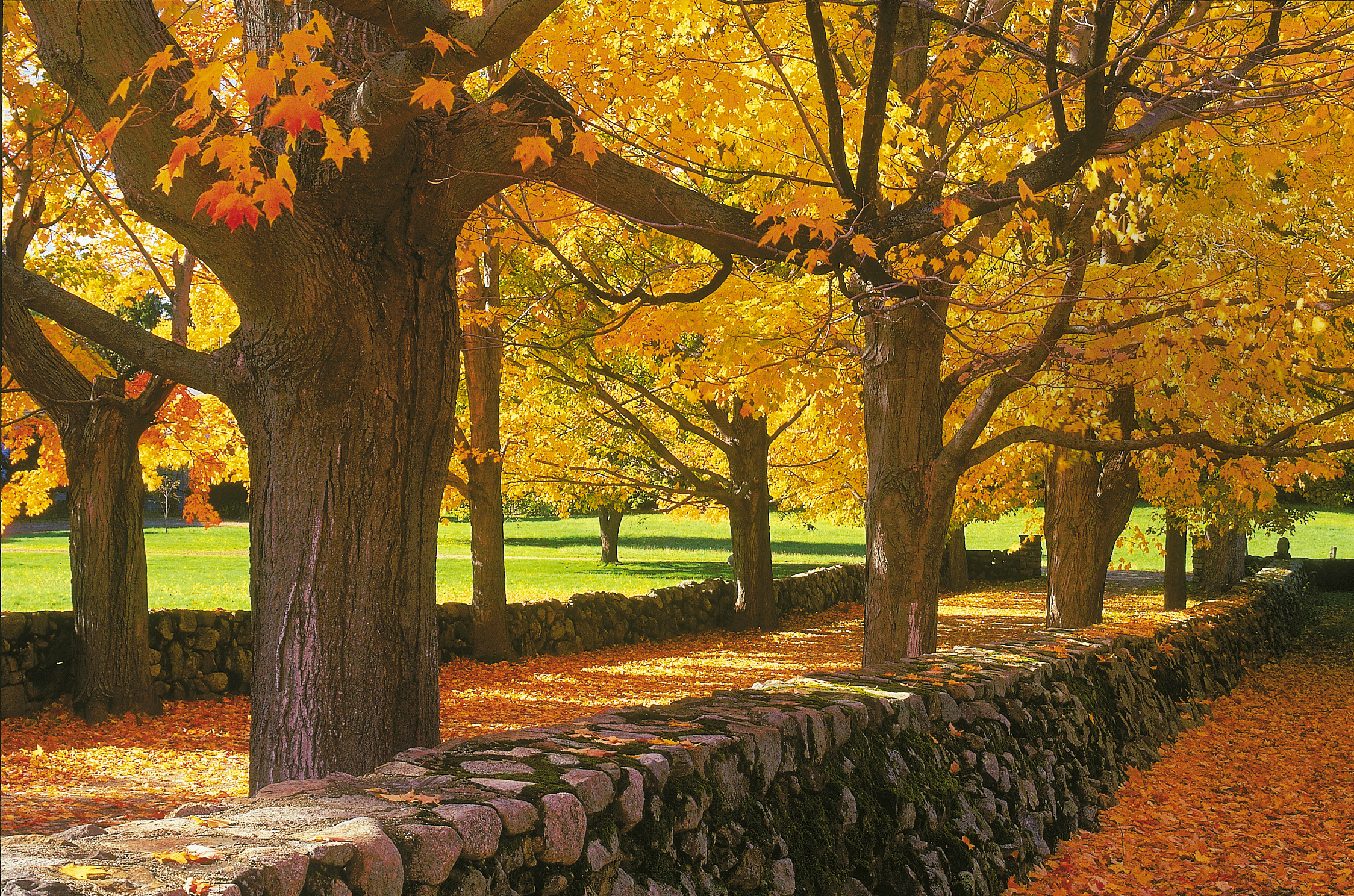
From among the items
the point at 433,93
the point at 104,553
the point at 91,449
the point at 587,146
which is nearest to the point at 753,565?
the point at 104,553

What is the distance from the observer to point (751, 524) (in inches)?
691

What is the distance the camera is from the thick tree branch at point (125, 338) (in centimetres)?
521

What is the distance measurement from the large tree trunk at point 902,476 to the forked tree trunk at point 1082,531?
5.53m

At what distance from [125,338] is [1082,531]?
471 inches

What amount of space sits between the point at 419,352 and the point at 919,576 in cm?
514

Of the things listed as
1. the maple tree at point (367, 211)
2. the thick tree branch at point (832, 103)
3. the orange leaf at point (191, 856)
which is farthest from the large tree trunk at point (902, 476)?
the orange leaf at point (191, 856)

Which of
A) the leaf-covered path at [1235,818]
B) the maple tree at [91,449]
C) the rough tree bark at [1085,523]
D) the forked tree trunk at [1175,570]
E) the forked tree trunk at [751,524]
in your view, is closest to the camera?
the leaf-covered path at [1235,818]

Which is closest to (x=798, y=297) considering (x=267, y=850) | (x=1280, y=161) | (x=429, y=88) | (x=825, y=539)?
(x=1280, y=161)

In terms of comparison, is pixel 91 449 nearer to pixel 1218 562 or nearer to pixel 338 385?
pixel 338 385

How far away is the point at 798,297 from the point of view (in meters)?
10.5

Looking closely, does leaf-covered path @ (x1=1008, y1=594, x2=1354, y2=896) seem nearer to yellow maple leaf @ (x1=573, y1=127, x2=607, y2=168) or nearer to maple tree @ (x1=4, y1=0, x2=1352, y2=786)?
maple tree @ (x1=4, y1=0, x2=1352, y2=786)

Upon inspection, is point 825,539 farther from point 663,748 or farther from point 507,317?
point 663,748

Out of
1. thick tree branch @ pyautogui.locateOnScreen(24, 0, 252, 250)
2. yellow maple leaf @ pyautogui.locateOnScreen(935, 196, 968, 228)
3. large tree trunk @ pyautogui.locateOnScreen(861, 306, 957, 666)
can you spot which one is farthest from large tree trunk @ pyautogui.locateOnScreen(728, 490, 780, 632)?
thick tree branch @ pyautogui.locateOnScreen(24, 0, 252, 250)

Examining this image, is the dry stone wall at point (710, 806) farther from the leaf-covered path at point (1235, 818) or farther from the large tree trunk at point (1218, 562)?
the large tree trunk at point (1218, 562)
